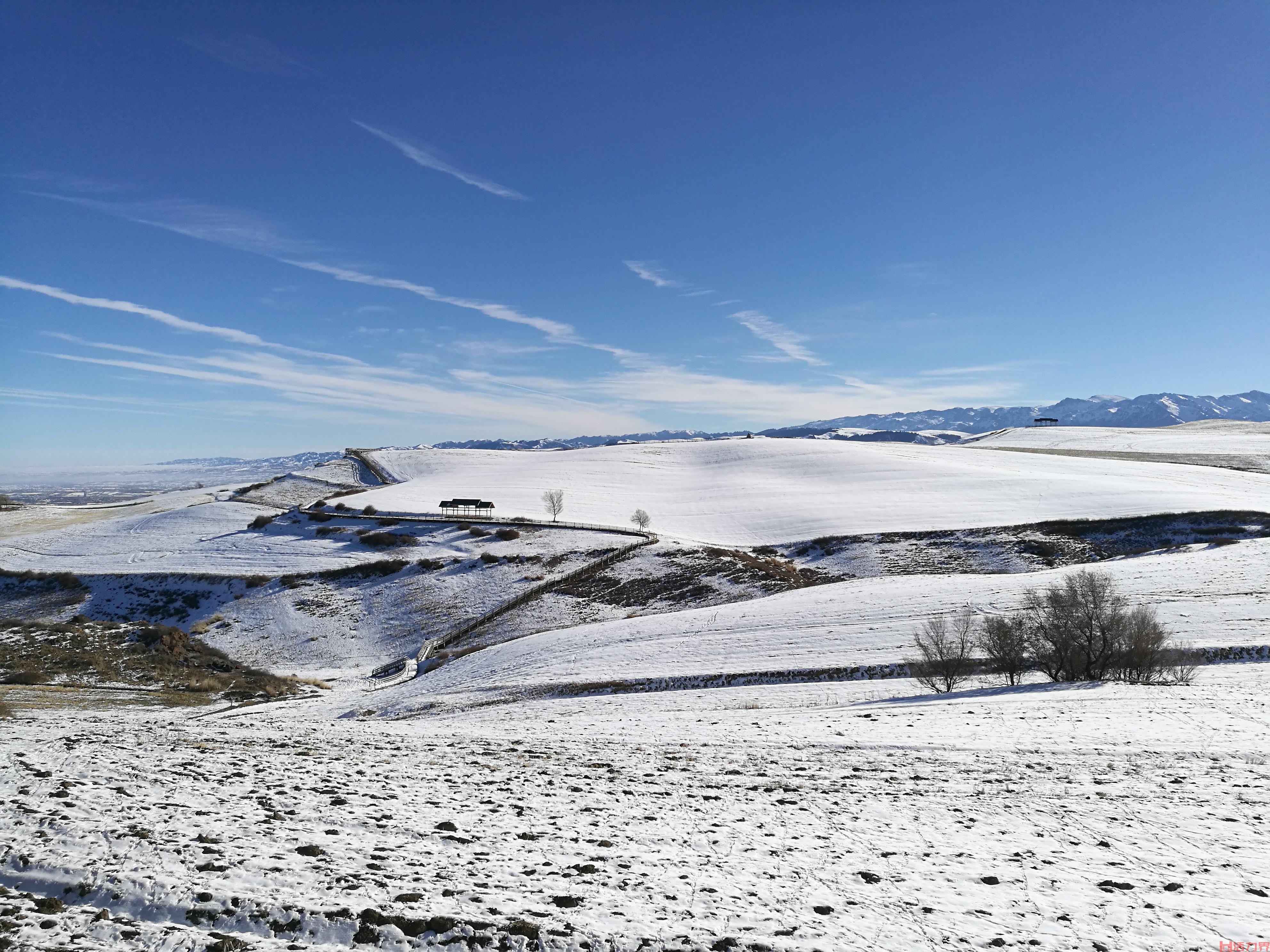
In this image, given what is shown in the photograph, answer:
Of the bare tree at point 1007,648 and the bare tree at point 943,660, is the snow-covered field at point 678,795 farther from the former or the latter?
the bare tree at point 1007,648

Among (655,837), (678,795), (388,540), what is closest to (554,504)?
(388,540)

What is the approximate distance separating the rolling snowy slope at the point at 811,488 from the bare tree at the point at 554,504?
1.41 meters

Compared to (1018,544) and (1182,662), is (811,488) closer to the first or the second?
(1018,544)

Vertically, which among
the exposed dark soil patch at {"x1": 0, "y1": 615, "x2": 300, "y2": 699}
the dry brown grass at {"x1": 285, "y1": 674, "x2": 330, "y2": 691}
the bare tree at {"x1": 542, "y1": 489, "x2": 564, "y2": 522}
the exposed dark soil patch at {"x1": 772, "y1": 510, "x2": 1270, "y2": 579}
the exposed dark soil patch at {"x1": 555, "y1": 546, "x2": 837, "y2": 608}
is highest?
the bare tree at {"x1": 542, "y1": 489, "x2": 564, "y2": 522}

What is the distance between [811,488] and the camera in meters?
92.9

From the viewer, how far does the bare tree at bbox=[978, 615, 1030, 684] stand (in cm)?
2773

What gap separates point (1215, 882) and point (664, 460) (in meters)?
118

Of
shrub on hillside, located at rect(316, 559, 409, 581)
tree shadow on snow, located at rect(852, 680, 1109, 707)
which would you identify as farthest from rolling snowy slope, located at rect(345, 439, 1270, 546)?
tree shadow on snow, located at rect(852, 680, 1109, 707)

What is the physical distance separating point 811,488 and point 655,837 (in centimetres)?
8592

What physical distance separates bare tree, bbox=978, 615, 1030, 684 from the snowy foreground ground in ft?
25.3

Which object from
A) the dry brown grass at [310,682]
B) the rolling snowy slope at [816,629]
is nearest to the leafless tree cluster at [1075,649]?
the rolling snowy slope at [816,629]

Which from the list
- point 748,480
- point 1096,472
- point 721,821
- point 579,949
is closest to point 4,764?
point 579,949

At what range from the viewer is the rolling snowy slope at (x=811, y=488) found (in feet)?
224

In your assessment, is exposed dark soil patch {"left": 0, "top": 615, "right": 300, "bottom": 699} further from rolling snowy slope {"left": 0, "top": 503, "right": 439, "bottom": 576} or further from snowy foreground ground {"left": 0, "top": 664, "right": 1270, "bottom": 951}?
snowy foreground ground {"left": 0, "top": 664, "right": 1270, "bottom": 951}
